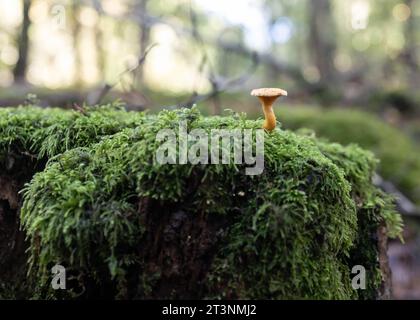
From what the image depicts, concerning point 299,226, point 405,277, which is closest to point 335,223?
point 299,226

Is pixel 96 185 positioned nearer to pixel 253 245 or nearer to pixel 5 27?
pixel 253 245

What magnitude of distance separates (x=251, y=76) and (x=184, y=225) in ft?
35.9

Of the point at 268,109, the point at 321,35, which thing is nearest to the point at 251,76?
the point at 321,35

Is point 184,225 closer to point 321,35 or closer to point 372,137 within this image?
point 372,137

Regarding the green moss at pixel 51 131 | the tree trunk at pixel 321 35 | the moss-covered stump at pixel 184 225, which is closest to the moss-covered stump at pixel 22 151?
the green moss at pixel 51 131

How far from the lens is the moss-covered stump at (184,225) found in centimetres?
157

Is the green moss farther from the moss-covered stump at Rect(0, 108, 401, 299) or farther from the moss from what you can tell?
the moss

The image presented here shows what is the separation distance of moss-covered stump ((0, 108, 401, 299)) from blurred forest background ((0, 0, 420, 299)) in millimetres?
1245

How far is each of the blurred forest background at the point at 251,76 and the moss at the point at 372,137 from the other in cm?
2

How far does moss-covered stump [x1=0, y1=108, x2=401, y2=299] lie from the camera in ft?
5.14

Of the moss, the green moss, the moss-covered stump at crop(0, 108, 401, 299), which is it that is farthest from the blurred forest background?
the moss-covered stump at crop(0, 108, 401, 299)

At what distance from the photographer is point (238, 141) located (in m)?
1.79

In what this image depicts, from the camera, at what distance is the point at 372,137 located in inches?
246

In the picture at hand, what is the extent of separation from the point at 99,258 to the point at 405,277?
16.0 ft
